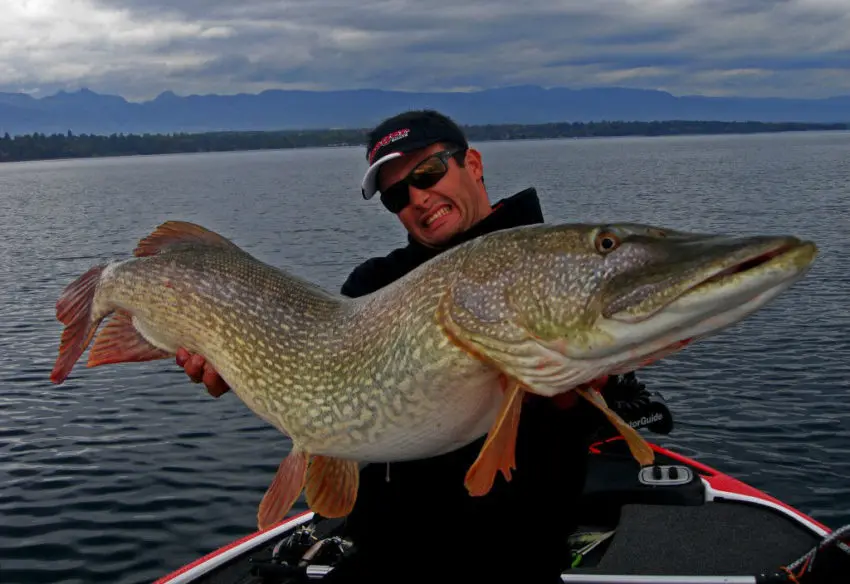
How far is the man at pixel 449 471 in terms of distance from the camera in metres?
3.27

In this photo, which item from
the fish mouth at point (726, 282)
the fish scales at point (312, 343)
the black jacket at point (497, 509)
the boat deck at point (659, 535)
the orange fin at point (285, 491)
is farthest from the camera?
the boat deck at point (659, 535)

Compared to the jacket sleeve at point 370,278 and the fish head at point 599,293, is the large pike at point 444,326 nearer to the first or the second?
the fish head at point 599,293

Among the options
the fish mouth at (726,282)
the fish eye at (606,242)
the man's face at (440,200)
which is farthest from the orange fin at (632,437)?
the man's face at (440,200)

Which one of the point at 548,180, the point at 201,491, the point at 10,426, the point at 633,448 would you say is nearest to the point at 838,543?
the point at 633,448

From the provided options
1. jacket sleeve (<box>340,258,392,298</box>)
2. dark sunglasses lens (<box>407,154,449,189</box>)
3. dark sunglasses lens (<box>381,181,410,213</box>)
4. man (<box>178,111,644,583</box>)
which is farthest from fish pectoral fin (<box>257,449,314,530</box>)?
dark sunglasses lens (<box>407,154,449,189</box>)

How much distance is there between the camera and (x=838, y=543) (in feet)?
14.7

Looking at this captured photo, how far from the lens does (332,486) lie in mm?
3387

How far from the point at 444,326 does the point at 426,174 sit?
1.18 meters

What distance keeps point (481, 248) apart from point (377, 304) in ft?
1.85

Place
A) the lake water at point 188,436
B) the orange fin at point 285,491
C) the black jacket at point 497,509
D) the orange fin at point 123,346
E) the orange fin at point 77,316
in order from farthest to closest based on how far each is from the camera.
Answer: the lake water at point 188,436
the orange fin at point 77,316
the orange fin at point 123,346
the orange fin at point 285,491
the black jacket at point 497,509

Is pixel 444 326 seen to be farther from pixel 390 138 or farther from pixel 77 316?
pixel 77 316

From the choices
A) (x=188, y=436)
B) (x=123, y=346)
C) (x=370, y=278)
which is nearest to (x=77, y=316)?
(x=123, y=346)

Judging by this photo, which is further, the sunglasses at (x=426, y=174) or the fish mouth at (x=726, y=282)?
the sunglasses at (x=426, y=174)

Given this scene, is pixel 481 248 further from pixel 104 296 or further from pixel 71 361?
pixel 71 361
